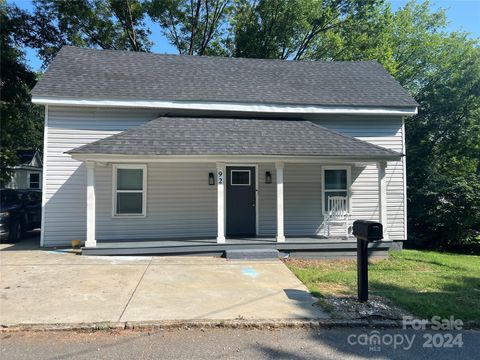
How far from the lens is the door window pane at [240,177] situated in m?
10.9

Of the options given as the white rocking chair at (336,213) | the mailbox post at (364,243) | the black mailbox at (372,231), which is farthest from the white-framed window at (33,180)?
the black mailbox at (372,231)

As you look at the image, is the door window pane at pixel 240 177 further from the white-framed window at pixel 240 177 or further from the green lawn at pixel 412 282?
the green lawn at pixel 412 282

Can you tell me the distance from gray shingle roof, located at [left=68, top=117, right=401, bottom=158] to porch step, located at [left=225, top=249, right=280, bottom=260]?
2.47 meters

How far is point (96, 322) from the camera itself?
451 cm

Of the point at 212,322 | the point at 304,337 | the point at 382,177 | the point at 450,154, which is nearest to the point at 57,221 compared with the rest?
the point at 212,322

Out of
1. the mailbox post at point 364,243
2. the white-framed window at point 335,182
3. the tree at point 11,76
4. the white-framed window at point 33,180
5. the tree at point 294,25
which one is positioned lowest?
the mailbox post at point 364,243

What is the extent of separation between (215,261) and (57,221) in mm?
4853

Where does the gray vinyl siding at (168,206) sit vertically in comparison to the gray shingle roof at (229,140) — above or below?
below

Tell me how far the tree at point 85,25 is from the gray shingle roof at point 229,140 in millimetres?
16461

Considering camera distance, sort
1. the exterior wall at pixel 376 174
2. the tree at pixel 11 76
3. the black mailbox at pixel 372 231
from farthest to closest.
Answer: the tree at pixel 11 76 < the exterior wall at pixel 376 174 < the black mailbox at pixel 372 231

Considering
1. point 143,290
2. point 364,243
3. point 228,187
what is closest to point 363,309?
point 364,243

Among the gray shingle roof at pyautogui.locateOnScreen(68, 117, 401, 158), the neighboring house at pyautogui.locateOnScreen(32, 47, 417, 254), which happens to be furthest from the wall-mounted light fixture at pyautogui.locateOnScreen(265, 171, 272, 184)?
the gray shingle roof at pyautogui.locateOnScreen(68, 117, 401, 158)

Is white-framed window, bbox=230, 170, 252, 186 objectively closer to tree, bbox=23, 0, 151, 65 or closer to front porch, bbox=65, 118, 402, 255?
front porch, bbox=65, 118, 402, 255

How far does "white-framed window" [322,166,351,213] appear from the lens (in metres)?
11.3
